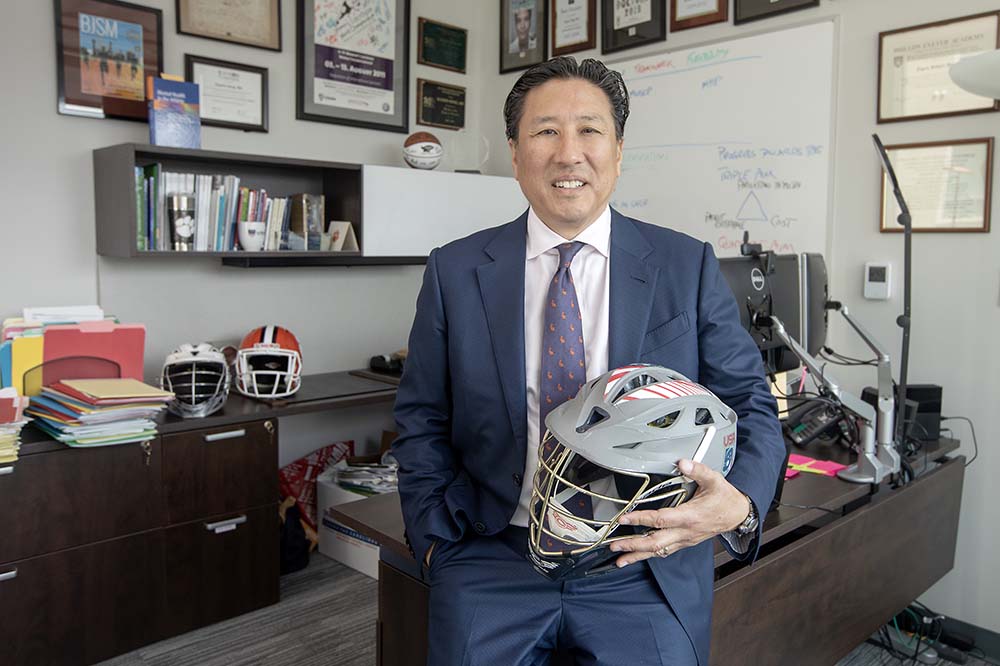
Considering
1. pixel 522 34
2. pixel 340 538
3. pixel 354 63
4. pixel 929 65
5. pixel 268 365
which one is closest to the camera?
pixel 929 65

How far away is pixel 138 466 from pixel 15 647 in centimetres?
63

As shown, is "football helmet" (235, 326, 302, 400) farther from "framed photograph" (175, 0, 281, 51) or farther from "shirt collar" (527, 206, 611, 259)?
"shirt collar" (527, 206, 611, 259)

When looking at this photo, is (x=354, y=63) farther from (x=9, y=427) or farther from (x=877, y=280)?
(x=877, y=280)

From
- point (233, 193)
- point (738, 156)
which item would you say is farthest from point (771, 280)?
point (233, 193)

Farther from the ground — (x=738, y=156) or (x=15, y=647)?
(x=738, y=156)

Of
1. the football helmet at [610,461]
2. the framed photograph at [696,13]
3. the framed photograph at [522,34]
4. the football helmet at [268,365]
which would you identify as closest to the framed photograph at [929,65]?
the framed photograph at [696,13]

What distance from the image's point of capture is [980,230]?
276 cm

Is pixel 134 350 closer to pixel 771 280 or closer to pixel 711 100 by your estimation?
pixel 771 280

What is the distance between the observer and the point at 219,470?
2.93m

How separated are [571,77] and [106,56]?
7.84ft

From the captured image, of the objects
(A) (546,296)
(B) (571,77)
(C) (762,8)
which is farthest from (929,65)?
(A) (546,296)

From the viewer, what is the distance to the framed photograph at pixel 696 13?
3.42 meters

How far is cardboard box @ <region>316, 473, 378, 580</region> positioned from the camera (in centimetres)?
343

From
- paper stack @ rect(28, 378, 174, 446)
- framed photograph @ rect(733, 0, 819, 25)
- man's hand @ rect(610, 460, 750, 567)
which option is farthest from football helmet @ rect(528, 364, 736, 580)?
framed photograph @ rect(733, 0, 819, 25)
